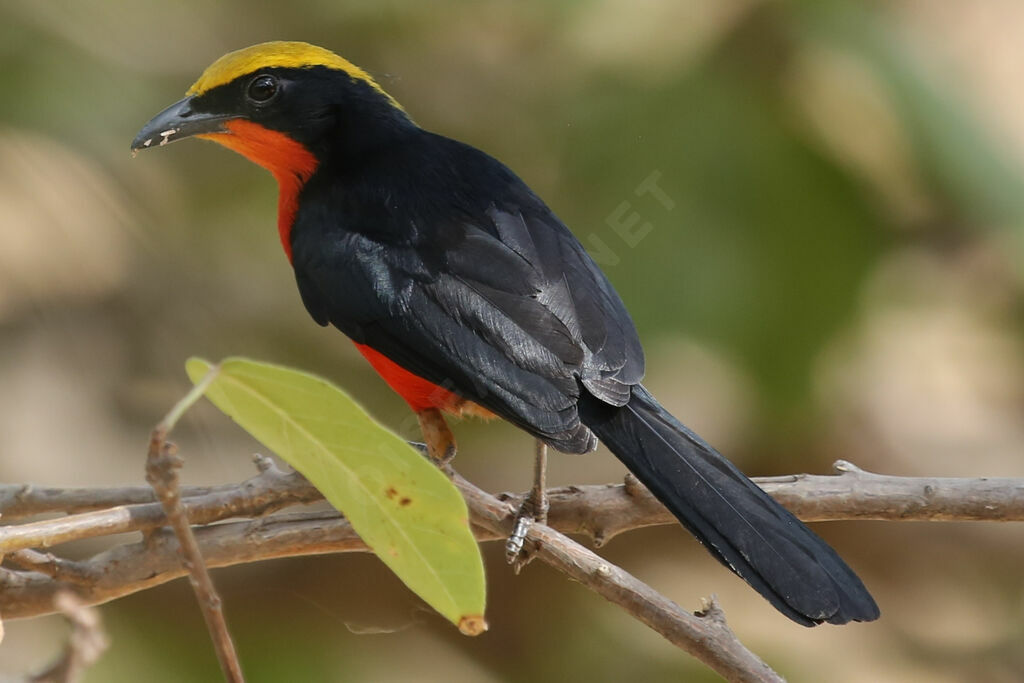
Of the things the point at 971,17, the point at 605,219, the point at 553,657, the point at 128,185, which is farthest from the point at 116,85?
the point at 971,17

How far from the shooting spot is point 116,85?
3.94 metres

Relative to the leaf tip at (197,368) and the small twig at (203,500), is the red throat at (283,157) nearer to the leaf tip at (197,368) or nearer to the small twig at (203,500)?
the small twig at (203,500)

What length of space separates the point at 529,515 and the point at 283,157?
1.12 meters

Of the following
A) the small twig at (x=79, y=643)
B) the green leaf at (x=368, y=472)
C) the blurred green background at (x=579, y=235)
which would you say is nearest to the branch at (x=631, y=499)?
the green leaf at (x=368, y=472)

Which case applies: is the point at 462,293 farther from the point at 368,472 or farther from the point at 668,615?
the point at 368,472

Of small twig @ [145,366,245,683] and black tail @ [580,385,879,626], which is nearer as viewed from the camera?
small twig @ [145,366,245,683]


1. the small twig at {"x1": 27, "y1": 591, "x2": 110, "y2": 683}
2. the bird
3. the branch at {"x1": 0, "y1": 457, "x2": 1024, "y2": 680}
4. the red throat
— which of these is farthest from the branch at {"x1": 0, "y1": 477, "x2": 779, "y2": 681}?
the small twig at {"x1": 27, "y1": 591, "x2": 110, "y2": 683}

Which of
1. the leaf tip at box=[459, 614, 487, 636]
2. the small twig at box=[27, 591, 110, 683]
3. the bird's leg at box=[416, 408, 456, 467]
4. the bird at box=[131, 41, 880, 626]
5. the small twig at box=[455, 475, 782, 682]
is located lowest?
the small twig at box=[27, 591, 110, 683]

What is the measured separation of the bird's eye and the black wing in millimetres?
217

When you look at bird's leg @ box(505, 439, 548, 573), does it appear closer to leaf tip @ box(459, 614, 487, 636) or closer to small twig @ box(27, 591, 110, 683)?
leaf tip @ box(459, 614, 487, 636)

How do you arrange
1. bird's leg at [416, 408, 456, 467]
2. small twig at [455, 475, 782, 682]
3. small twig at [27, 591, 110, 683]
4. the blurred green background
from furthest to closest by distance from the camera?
the blurred green background → bird's leg at [416, 408, 456, 467] → small twig at [455, 475, 782, 682] → small twig at [27, 591, 110, 683]

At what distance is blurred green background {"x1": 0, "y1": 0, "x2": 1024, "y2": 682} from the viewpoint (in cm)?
370

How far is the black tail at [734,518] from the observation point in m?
2.03

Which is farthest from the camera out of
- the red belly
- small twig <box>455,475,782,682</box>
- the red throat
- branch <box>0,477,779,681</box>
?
the red throat
